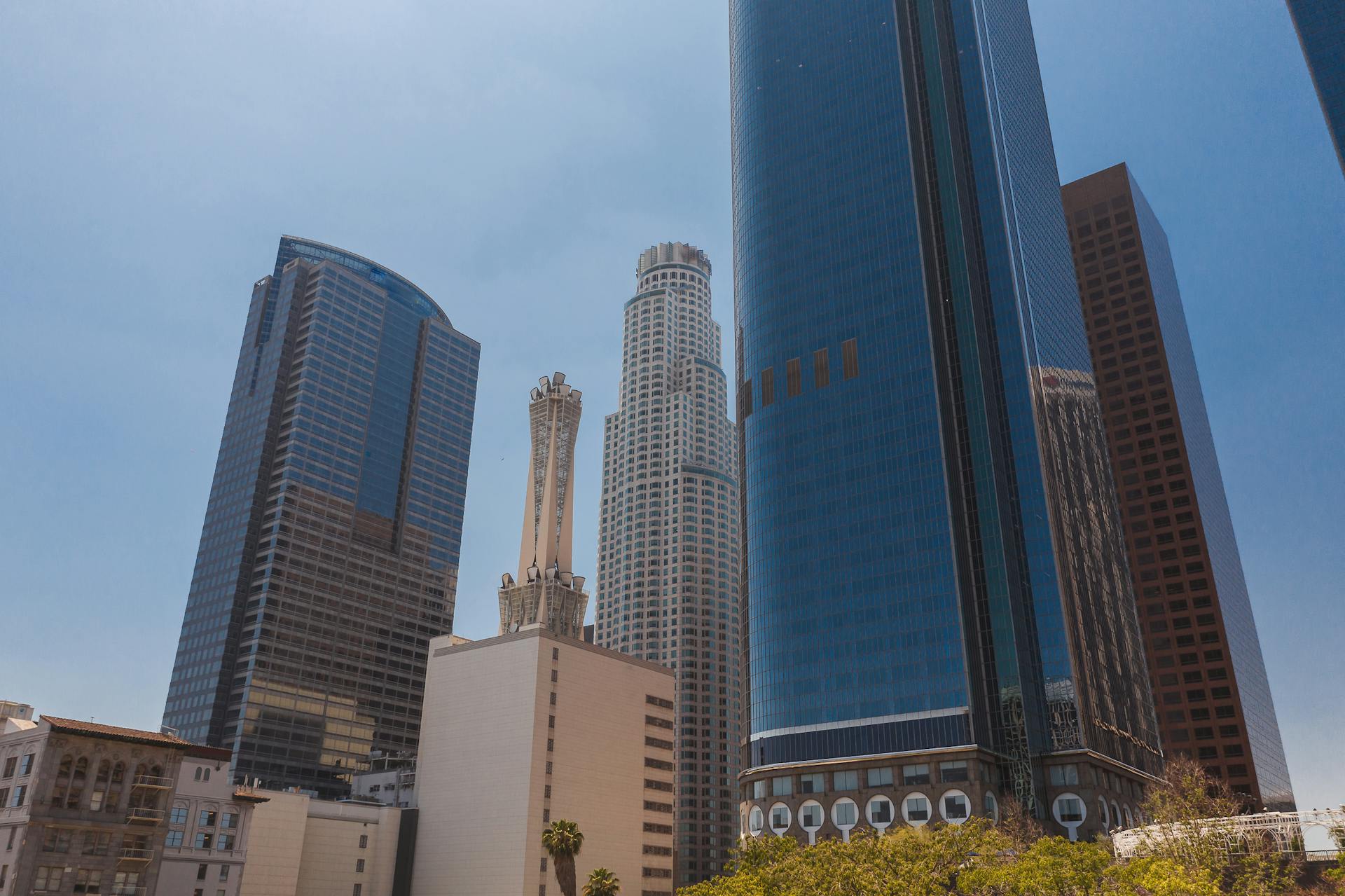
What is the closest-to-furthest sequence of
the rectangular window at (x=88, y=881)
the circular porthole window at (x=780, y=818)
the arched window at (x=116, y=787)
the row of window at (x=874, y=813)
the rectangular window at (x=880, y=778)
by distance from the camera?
1. the rectangular window at (x=88, y=881)
2. the arched window at (x=116, y=787)
3. the row of window at (x=874, y=813)
4. the rectangular window at (x=880, y=778)
5. the circular porthole window at (x=780, y=818)

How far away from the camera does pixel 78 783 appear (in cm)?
9619

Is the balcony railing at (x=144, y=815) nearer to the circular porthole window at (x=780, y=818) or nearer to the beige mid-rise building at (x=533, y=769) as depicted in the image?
the beige mid-rise building at (x=533, y=769)

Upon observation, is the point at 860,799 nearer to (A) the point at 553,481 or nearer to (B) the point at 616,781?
(B) the point at 616,781

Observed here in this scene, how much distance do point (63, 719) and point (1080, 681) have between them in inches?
5506

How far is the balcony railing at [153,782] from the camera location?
100 meters

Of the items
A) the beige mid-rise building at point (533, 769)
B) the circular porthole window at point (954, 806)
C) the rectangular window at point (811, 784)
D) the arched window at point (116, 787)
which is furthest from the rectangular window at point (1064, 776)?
the arched window at point (116, 787)

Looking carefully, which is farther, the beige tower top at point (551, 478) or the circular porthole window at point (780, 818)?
the beige tower top at point (551, 478)

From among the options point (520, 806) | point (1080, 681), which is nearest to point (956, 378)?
point (1080, 681)

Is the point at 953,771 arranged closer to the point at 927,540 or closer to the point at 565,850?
the point at 927,540

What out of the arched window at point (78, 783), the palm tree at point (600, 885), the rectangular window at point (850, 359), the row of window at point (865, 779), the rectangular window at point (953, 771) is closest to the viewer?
the arched window at point (78, 783)

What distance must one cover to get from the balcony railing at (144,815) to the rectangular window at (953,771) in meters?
105

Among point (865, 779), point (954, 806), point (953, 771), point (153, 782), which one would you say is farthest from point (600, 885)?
point (953, 771)

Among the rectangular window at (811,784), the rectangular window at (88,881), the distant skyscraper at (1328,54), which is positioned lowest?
the rectangular window at (88,881)

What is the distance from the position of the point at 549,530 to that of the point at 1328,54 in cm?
16190
